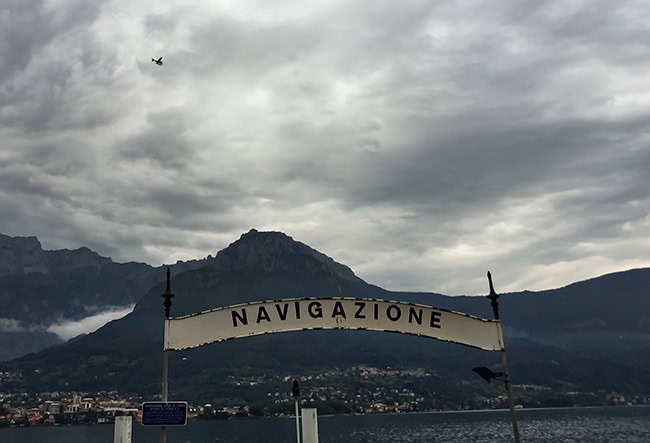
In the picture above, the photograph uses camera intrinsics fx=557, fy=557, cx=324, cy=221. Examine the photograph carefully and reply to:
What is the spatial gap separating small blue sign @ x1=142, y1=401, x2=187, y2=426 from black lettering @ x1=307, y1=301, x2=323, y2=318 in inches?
167

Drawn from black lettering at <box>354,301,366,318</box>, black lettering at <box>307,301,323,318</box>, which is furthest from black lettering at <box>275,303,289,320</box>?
black lettering at <box>354,301,366,318</box>

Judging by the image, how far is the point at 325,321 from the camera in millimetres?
16094

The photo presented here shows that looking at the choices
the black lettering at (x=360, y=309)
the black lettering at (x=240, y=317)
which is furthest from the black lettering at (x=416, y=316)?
the black lettering at (x=240, y=317)

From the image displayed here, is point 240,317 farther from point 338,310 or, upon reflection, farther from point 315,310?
point 338,310

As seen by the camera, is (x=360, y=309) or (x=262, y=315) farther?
(x=360, y=309)

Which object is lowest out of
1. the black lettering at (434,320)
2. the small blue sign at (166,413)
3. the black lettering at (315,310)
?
the small blue sign at (166,413)

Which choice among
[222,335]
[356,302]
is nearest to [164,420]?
[222,335]

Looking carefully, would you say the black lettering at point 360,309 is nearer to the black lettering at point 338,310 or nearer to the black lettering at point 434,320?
the black lettering at point 338,310

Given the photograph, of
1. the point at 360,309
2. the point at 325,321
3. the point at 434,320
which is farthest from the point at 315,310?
the point at 434,320

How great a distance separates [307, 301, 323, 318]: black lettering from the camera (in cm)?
1622

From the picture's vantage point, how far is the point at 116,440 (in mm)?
14609

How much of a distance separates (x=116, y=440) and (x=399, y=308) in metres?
8.49

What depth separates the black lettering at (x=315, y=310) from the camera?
16219 millimetres

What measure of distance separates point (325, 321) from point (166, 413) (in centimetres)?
493
